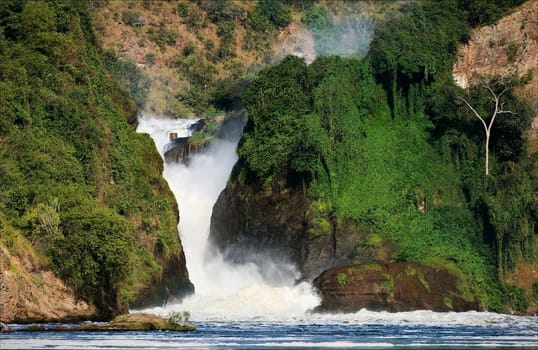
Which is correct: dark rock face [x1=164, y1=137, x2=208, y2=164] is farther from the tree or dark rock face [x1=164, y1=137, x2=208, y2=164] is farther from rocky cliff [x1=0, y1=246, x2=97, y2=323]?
rocky cliff [x1=0, y1=246, x2=97, y2=323]

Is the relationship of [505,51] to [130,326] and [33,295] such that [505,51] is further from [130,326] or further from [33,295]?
[130,326]

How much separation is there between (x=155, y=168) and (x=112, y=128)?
4563 millimetres

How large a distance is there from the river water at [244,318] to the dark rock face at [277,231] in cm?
104

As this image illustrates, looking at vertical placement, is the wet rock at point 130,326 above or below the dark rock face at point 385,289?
below

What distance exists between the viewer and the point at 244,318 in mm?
86562

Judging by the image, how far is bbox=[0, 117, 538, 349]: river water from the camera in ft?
218

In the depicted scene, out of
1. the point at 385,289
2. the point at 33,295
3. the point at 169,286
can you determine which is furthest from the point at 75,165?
the point at 385,289

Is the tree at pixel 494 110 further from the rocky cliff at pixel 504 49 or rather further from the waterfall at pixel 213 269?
the waterfall at pixel 213 269

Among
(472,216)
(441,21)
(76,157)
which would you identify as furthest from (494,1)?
(76,157)

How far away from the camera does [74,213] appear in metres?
84.3

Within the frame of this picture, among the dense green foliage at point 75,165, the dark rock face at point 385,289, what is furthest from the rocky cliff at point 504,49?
the dense green foliage at point 75,165

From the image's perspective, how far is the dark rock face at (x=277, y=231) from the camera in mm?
100312

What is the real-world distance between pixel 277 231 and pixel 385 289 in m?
14.0

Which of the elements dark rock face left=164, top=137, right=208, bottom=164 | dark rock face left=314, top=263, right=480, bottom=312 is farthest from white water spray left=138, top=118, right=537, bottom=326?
dark rock face left=314, top=263, right=480, bottom=312
